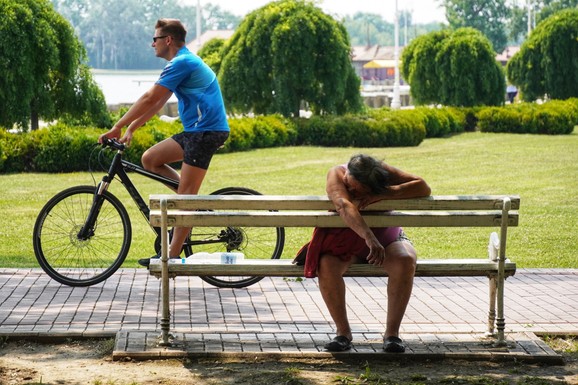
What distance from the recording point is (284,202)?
217 inches

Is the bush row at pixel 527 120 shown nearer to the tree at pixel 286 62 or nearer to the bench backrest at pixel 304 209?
the tree at pixel 286 62

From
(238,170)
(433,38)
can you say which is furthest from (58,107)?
(433,38)

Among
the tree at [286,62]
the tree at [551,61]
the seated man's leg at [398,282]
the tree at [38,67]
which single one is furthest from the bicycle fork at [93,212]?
the tree at [551,61]

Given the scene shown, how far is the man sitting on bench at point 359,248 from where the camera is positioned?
17.9 ft

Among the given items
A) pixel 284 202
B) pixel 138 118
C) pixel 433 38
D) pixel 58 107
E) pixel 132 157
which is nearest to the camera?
pixel 284 202

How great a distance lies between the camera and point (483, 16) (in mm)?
116062

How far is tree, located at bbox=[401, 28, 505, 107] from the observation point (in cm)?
3397

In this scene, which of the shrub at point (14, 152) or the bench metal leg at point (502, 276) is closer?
the bench metal leg at point (502, 276)

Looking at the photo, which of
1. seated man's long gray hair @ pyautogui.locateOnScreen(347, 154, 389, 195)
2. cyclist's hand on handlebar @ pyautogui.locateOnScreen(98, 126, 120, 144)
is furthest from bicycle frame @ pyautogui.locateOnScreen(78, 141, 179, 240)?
seated man's long gray hair @ pyautogui.locateOnScreen(347, 154, 389, 195)

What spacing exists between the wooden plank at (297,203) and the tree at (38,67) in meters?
14.0

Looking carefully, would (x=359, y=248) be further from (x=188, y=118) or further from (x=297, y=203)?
(x=188, y=118)

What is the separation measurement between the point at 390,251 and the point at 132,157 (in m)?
13.6

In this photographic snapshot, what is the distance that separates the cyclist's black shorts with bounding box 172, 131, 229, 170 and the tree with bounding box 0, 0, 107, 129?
12.5 m

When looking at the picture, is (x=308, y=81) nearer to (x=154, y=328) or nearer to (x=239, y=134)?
(x=239, y=134)
